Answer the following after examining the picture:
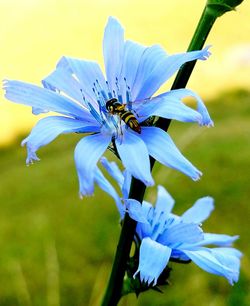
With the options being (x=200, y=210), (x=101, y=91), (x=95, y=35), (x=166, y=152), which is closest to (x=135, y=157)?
(x=166, y=152)

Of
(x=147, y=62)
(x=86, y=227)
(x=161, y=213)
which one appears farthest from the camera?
(x=86, y=227)

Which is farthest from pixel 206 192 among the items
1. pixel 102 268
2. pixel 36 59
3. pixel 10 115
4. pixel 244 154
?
pixel 36 59

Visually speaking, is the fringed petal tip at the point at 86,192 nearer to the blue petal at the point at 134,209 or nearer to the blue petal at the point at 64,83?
the blue petal at the point at 134,209

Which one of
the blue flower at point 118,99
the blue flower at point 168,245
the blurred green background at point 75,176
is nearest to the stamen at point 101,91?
the blue flower at point 118,99

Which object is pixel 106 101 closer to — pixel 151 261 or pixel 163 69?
pixel 163 69

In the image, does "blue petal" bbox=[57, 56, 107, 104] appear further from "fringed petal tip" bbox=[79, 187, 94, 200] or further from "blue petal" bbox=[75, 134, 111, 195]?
"fringed petal tip" bbox=[79, 187, 94, 200]

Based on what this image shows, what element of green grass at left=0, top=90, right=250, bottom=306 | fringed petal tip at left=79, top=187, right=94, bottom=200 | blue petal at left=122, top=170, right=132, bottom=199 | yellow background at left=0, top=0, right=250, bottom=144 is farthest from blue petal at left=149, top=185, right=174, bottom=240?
yellow background at left=0, top=0, right=250, bottom=144
